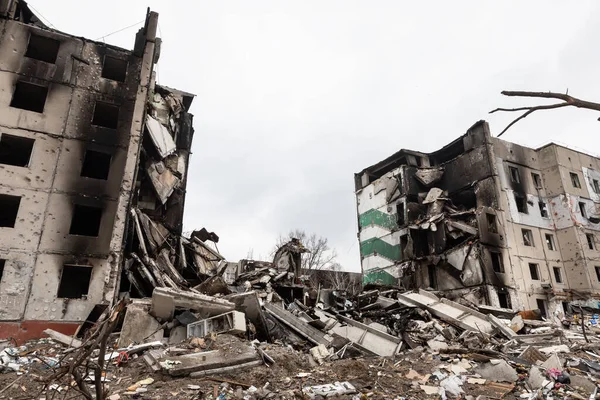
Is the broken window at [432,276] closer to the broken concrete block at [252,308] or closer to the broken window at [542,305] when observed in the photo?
the broken window at [542,305]

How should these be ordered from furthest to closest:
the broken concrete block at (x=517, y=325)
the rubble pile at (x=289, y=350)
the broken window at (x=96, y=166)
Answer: the broken window at (x=96, y=166)
the broken concrete block at (x=517, y=325)
the rubble pile at (x=289, y=350)

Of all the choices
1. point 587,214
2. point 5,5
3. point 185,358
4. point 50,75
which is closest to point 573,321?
point 587,214

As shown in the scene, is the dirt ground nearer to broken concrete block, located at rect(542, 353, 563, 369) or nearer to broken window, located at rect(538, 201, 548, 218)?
broken concrete block, located at rect(542, 353, 563, 369)

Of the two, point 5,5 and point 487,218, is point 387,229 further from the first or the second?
point 5,5

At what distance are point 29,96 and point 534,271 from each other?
30253mm

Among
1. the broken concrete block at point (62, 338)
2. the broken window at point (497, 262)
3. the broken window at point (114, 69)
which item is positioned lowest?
the broken concrete block at point (62, 338)

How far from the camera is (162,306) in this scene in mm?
11391

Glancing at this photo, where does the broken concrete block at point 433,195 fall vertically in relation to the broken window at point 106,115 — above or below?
below

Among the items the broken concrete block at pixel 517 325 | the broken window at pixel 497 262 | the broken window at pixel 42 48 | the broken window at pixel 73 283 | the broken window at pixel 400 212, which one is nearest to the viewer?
the broken concrete block at pixel 517 325

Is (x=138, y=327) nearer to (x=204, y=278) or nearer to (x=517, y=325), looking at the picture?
(x=204, y=278)

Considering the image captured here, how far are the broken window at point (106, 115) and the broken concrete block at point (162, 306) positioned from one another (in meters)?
9.10

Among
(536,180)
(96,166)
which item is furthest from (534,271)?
(96,166)

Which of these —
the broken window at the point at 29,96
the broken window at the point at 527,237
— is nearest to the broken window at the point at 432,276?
the broken window at the point at 527,237

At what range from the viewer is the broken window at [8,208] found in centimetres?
1396
